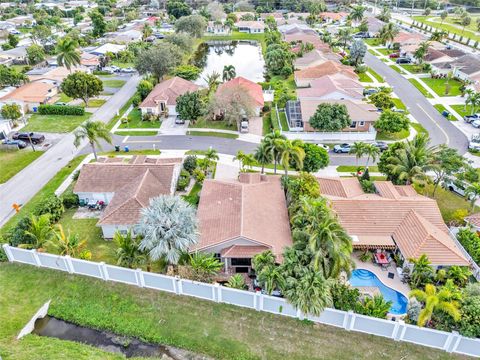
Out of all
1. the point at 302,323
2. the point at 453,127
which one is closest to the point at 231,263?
the point at 302,323

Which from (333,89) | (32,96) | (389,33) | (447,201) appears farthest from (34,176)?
(389,33)

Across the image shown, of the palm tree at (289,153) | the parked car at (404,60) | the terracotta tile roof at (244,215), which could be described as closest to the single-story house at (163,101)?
the terracotta tile roof at (244,215)

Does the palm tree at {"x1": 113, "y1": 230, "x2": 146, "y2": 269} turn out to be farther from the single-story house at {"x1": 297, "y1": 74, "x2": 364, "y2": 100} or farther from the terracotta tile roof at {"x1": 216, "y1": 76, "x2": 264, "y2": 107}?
the single-story house at {"x1": 297, "y1": 74, "x2": 364, "y2": 100}

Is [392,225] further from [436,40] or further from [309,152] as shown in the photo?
[436,40]

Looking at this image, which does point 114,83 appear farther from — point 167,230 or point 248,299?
point 248,299

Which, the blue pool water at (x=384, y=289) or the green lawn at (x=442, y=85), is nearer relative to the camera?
the blue pool water at (x=384, y=289)

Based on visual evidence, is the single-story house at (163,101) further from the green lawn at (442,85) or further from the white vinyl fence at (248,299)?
the green lawn at (442,85)
